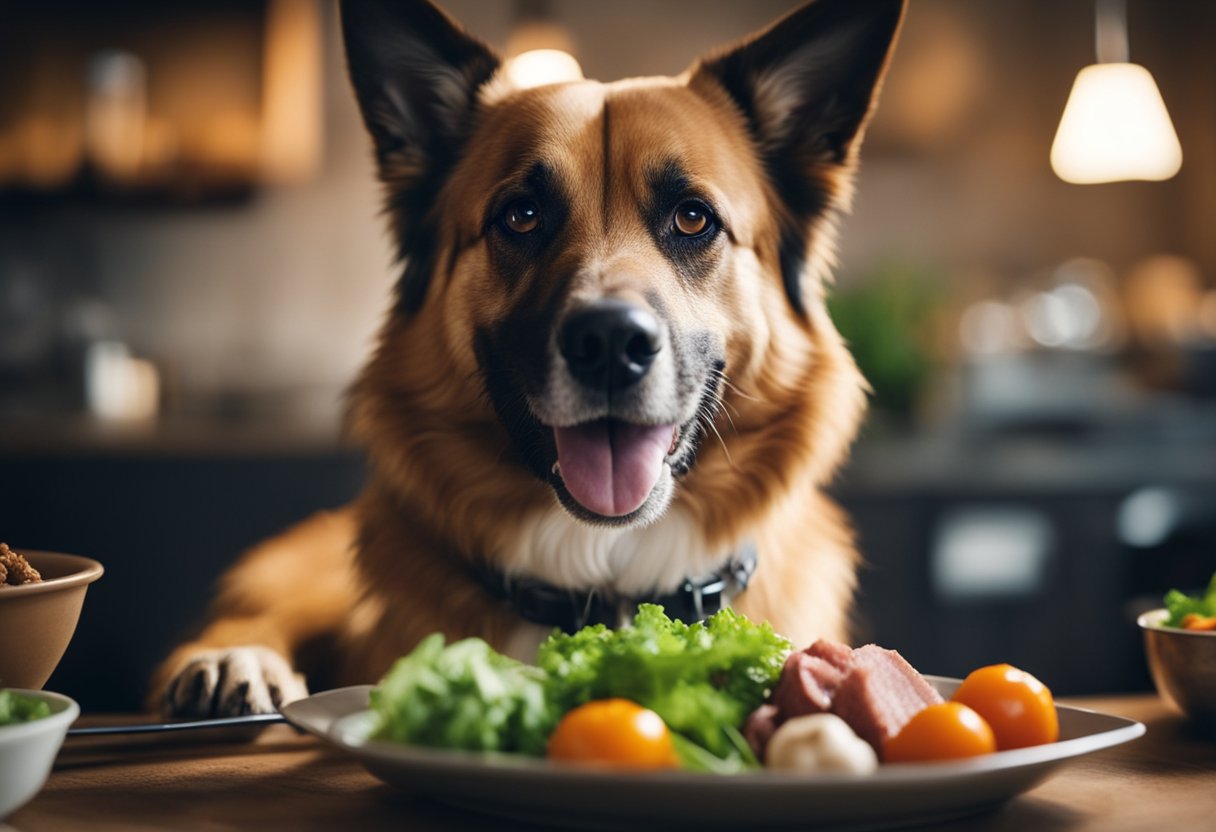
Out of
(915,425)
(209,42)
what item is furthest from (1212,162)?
(209,42)

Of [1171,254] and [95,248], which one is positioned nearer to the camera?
[95,248]

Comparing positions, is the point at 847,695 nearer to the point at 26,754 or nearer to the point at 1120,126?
the point at 26,754

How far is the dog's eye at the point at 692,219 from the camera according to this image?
1.40m

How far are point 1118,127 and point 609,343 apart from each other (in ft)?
7.90

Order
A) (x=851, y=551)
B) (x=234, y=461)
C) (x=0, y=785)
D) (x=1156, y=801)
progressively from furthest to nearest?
1. (x=234, y=461)
2. (x=851, y=551)
3. (x=1156, y=801)
4. (x=0, y=785)

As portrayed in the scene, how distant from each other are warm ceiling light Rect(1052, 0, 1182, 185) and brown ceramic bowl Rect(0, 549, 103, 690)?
2.90 meters

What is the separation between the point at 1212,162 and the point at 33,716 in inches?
Answer: 220

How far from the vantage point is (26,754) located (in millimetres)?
719

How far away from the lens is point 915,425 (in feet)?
12.5

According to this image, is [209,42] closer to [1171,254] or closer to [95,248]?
[95,248]

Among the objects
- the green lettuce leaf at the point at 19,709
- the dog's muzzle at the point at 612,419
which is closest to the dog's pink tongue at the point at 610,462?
the dog's muzzle at the point at 612,419

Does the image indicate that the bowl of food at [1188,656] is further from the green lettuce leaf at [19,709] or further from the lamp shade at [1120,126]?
the lamp shade at [1120,126]

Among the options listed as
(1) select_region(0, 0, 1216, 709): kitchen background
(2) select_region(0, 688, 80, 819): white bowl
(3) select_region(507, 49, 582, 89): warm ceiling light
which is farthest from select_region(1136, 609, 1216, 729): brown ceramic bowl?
(3) select_region(507, 49, 582, 89): warm ceiling light

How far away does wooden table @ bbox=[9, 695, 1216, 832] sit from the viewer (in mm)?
786
